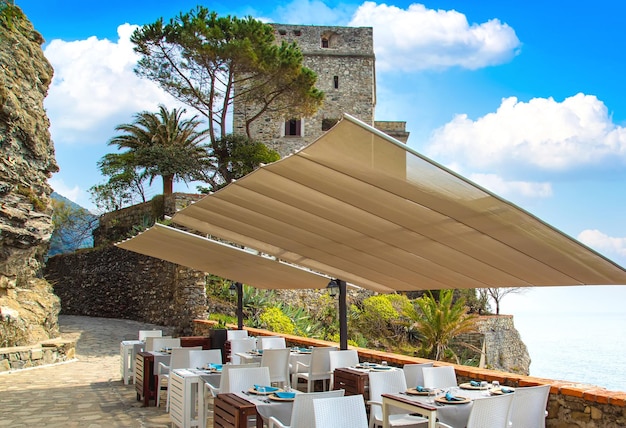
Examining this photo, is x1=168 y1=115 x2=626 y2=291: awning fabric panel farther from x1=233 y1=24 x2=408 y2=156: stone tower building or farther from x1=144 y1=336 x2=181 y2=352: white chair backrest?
x1=233 y1=24 x2=408 y2=156: stone tower building

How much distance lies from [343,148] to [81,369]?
33.5ft

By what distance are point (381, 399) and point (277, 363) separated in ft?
8.47

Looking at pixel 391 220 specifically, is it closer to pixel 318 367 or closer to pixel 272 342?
pixel 318 367

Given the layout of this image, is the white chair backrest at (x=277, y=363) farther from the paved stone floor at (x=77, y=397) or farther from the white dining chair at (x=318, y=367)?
the paved stone floor at (x=77, y=397)

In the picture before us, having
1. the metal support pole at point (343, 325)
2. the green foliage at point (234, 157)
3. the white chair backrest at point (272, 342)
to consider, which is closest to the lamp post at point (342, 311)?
the metal support pole at point (343, 325)

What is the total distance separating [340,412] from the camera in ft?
14.0

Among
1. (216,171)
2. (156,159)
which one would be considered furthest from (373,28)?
(156,159)

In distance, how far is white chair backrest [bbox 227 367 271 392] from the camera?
5.80m

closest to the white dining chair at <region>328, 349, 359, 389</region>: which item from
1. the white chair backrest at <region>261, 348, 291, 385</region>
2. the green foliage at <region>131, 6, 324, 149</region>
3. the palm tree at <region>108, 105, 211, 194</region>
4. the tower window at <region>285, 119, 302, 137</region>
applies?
the white chair backrest at <region>261, 348, 291, 385</region>

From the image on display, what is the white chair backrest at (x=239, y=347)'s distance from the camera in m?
9.74

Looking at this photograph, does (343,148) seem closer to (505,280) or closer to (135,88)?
(505,280)

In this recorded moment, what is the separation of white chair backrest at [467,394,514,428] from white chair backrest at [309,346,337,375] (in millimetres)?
3889

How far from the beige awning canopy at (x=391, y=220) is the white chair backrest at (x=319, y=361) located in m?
1.42

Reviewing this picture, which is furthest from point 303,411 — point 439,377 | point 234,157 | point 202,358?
point 234,157
